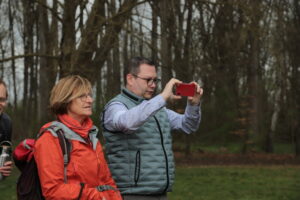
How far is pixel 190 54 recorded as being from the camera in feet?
52.6

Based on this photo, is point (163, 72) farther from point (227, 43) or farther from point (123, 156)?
point (123, 156)

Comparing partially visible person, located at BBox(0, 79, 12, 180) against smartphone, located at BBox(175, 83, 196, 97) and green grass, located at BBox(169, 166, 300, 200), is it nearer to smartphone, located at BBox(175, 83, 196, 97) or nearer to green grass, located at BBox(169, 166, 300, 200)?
smartphone, located at BBox(175, 83, 196, 97)

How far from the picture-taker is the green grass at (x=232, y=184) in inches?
406

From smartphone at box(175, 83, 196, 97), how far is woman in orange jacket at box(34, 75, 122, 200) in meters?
0.58

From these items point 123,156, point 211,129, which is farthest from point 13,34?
point 123,156

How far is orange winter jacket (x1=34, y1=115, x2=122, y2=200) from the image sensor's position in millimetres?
3043

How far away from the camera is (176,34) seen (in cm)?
1666

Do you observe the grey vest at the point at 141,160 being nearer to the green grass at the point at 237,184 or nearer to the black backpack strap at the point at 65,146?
the black backpack strap at the point at 65,146

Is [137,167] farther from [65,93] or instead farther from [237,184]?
[237,184]

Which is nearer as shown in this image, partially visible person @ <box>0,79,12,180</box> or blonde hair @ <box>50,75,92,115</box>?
blonde hair @ <box>50,75,92,115</box>

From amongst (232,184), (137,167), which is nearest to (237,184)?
(232,184)

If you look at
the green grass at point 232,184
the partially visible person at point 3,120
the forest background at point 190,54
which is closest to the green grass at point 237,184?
the green grass at point 232,184

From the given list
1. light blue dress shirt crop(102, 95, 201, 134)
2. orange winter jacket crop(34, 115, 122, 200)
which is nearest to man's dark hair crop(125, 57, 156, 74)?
light blue dress shirt crop(102, 95, 201, 134)

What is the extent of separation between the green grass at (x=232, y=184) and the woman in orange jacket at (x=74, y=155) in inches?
266
